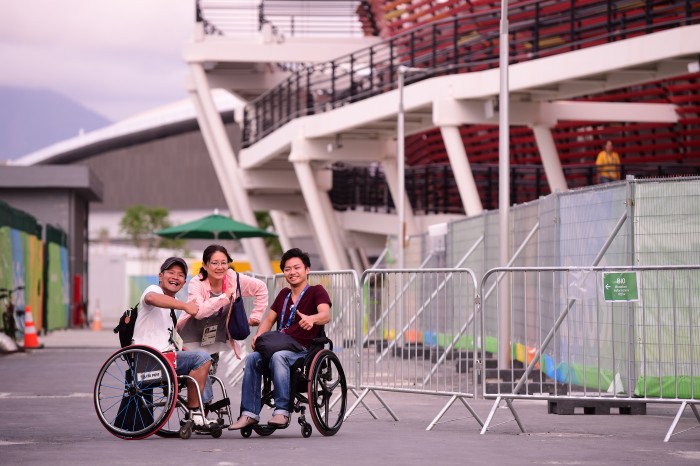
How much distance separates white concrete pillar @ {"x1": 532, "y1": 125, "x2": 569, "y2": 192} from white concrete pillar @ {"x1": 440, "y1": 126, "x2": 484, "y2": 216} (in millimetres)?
1751

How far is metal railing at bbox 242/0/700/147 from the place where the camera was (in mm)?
27281

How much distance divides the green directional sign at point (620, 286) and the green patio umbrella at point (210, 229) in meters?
21.3

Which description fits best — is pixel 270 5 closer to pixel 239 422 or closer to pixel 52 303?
pixel 52 303

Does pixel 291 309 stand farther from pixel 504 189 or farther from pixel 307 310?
pixel 504 189

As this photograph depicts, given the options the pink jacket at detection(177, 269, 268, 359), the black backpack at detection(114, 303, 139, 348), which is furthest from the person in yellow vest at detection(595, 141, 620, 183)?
the black backpack at detection(114, 303, 139, 348)

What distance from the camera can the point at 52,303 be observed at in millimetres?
41562

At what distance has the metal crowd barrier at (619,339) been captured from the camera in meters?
12.2

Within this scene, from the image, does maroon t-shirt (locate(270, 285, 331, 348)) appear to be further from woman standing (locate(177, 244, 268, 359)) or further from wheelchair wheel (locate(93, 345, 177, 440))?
wheelchair wheel (locate(93, 345, 177, 440))

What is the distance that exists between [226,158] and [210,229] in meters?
16.5

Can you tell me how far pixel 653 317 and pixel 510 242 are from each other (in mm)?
6672

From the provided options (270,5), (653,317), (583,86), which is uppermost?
(270,5)

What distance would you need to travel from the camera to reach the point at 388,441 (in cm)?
1116

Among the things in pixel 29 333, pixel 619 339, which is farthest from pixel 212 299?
pixel 29 333

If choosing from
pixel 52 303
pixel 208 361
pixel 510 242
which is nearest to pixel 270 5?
pixel 52 303
